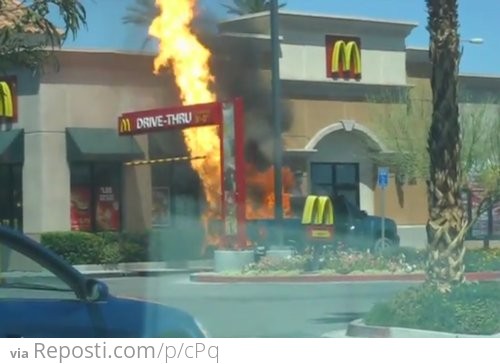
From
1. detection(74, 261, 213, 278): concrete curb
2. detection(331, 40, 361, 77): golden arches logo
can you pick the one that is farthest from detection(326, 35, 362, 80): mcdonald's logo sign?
detection(74, 261, 213, 278): concrete curb

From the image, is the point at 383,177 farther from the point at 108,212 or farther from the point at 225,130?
the point at 108,212

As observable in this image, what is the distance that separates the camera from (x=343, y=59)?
573cm

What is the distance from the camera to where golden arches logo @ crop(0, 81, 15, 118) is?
534 cm

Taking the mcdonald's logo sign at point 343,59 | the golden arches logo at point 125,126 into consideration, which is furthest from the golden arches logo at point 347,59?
the golden arches logo at point 125,126

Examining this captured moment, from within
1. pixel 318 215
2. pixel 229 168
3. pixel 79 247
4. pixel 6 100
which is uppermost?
pixel 6 100

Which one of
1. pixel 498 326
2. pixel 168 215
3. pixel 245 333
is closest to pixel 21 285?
pixel 168 215

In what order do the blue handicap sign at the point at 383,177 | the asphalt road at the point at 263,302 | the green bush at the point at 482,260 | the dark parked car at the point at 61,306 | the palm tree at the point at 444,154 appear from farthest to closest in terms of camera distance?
1. the palm tree at the point at 444,154
2. the green bush at the point at 482,260
3. the blue handicap sign at the point at 383,177
4. the asphalt road at the point at 263,302
5. the dark parked car at the point at 61,306

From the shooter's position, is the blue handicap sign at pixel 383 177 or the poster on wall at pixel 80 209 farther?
the blue handicap sign at pixel 383 177

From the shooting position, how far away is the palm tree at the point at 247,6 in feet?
17.9

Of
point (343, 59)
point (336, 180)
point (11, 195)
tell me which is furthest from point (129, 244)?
point (343, 59)

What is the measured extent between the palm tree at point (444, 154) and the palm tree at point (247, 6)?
101 centimetres

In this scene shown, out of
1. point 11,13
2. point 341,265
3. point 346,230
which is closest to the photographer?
point 346,230

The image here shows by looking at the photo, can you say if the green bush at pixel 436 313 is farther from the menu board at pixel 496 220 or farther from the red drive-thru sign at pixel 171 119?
the red drive-thru sign at pixel 171 119

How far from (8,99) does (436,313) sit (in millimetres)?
2453
